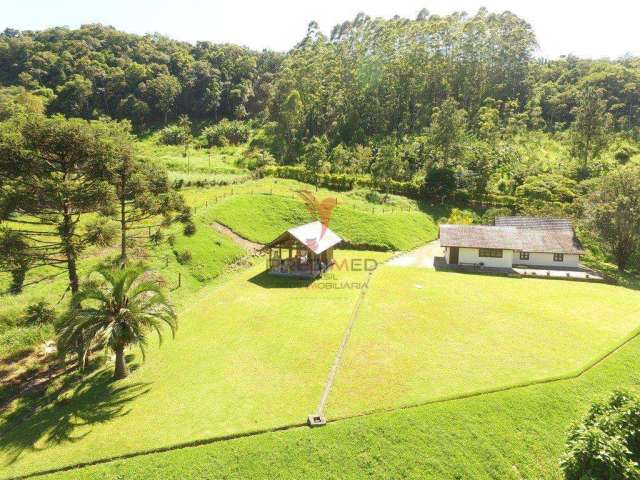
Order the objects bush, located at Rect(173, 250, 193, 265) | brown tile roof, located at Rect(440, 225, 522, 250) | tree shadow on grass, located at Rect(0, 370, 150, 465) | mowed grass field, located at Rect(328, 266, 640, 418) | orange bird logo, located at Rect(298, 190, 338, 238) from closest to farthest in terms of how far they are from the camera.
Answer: tree shadow on grass, located at Rect(0, 370, 150, 465), mowed grass field, located at Rect(328, 266, 640, 418), bush, located at Rect(173, 250, 193, 265), brown tile roof, located at Rect(440, 225, 522, 250), orange bird logo, located at Rect(298, 190, 338, 238)

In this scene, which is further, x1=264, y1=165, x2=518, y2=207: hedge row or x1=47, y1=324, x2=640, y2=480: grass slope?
x1=264, y1=165, x2=518, y2=207: hedge row

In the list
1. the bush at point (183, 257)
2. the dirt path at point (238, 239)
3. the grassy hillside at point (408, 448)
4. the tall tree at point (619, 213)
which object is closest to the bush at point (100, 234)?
the bush at point (183, 257)

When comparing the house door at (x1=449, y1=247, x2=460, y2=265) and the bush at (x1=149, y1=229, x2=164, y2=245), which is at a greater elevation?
the bush at (x1=149, y1=229, x2=164, y2=245)

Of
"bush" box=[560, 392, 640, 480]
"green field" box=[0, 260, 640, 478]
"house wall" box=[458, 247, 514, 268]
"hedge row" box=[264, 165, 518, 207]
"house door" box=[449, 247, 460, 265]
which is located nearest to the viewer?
"bush" box=[560, 392, 640, 480]

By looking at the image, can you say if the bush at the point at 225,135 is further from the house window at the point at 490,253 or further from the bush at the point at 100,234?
the bush at the point at 100,234

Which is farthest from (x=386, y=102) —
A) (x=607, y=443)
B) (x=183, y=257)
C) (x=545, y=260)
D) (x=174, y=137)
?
(x=607, y=443)

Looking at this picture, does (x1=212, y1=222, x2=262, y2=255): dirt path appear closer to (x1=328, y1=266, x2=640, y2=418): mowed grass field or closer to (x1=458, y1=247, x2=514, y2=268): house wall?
(x1=328, y1=266, x2=640, y2=418): mowed grass field

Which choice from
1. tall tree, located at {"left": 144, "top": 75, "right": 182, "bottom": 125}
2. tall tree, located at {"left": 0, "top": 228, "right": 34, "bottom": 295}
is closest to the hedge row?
tall tree, located at {"left": 0, "top": 228, "right": 34, "bottom": 295}
